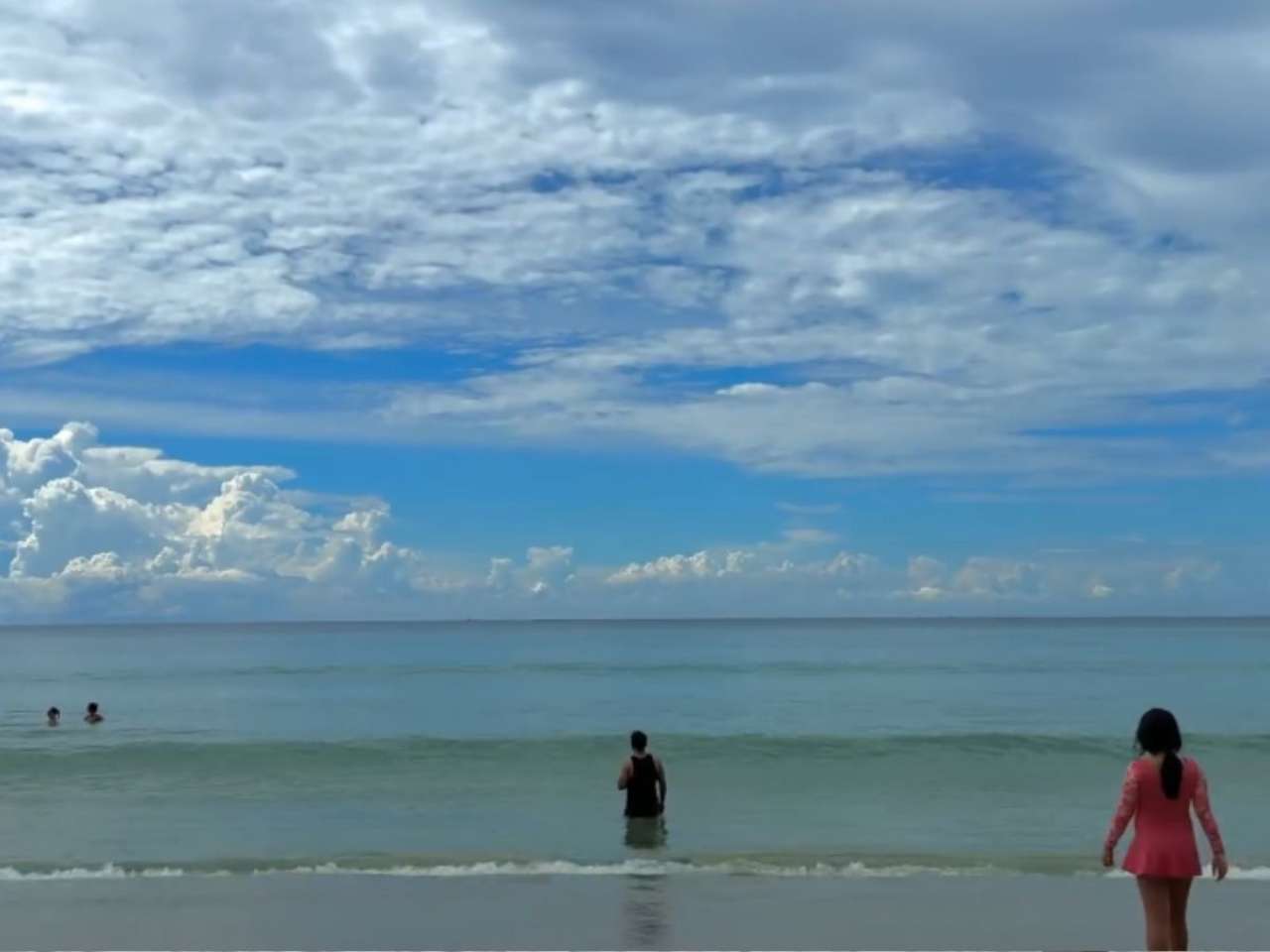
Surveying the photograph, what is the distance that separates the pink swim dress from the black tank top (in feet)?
32.0

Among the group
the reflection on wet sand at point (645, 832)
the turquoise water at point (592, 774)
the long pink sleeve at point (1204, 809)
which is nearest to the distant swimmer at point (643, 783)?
the reflection on wet sand at point (645, 832)

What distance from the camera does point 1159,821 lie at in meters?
8.01

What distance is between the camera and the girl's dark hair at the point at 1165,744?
7.89 metres

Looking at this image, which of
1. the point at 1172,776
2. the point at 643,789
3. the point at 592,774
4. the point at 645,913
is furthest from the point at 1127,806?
the point at 592,774

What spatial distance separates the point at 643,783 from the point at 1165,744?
10381mm

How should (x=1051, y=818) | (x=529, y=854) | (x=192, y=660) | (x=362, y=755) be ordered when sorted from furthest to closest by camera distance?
(x=192, y=660) < (x=362, y=755) < (x=1051, y=818) < (x=529, y=854)

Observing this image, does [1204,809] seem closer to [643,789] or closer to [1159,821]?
[1159,821]

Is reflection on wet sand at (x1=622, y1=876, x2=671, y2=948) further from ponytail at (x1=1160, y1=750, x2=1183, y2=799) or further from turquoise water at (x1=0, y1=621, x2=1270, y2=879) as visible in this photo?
ponytail at (x1=1160, y1=750, x2=1183, y2=799)

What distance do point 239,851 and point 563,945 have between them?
7.51m

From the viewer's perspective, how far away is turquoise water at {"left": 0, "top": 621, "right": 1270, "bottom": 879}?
53.9 ft

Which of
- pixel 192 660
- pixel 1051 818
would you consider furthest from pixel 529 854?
pixel 192 660

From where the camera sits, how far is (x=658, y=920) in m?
11.7

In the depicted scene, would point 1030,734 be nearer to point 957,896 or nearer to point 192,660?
point 957,896

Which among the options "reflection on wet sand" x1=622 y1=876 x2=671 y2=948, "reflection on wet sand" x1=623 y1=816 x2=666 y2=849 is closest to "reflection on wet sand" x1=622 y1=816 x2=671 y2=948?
"reflection on wet sand" x1=622 y1=876 x2=671 y2=948
